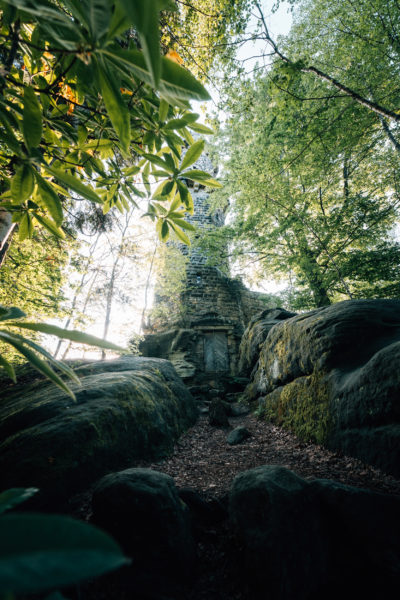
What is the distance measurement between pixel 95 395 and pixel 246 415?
11.2 feet

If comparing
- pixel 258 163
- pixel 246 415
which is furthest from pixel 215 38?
pixel 246 415

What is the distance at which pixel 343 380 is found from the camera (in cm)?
256

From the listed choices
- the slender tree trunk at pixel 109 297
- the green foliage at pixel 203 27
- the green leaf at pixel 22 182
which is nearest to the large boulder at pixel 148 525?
the green leaf at pixel 22 182

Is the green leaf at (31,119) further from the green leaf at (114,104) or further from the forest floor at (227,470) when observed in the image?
the forest floor at (227,470)

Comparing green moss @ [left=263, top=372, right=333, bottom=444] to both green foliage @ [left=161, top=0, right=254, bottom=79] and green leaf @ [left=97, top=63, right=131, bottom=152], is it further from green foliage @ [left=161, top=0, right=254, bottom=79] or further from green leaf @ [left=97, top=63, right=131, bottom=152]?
green foliage @ [left=161, top=0, right=254, bottom=79]

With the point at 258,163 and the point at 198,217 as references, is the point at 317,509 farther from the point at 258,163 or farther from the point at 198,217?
the point at 198,217

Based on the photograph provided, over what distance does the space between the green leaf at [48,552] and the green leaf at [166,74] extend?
877 millimetres

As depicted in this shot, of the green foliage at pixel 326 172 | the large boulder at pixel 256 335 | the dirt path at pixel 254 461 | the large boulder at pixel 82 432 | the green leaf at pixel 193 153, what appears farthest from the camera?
the large boulder at pixel 256 335

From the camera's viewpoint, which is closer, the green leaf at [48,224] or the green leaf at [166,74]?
the green leaf at [166,74]

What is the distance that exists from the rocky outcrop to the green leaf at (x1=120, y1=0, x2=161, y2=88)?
181 centimetres

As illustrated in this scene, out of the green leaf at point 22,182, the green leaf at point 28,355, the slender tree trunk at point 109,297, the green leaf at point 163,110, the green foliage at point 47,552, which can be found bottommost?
the green foliage at point 47,552

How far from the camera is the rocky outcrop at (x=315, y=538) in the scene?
109cm

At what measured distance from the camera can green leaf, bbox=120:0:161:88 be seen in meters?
0.42

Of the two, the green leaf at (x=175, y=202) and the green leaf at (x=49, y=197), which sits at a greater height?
the green leaf at (x=175, y=202)
